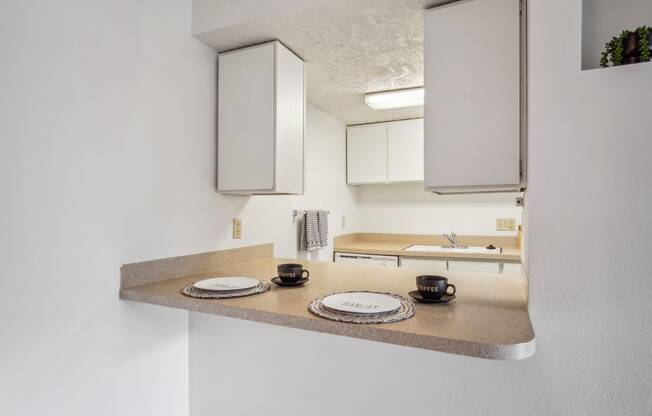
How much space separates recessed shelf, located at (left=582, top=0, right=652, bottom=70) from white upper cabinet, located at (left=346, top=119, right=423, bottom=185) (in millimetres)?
2169

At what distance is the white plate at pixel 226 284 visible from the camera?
4.19 ft

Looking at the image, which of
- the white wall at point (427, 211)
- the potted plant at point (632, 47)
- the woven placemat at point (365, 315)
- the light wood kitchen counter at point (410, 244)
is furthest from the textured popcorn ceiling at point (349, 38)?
the white wall at point (427, 211)

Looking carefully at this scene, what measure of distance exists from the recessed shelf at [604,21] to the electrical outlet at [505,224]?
2.35 meters

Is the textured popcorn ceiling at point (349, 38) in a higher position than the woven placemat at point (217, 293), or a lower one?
higher

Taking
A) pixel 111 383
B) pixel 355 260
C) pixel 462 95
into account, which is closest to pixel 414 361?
pixel 462 95

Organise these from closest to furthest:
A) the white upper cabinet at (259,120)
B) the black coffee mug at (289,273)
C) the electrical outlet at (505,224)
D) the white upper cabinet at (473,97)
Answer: the white upper cabinet at (473,97), the black coffee mug at (289,273), the white upper cabinet at (259,120), the electrical outlet at (505,224)

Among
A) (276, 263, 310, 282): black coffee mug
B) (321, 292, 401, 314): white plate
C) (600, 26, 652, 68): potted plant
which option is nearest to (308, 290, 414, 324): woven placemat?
(321, 292, 401, 314): white plate

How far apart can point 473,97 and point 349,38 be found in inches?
26.2

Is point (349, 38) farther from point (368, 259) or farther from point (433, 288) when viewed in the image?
point (368, 259)

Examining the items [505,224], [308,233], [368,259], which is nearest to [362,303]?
[308,233]

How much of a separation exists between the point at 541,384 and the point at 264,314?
87 centimetres

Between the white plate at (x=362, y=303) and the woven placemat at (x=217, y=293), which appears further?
the woven placemat at (x=217, y=293)

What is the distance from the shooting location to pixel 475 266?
269 centimetres

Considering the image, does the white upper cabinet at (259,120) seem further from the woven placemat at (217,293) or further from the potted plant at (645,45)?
the potted plant at (645,45)
